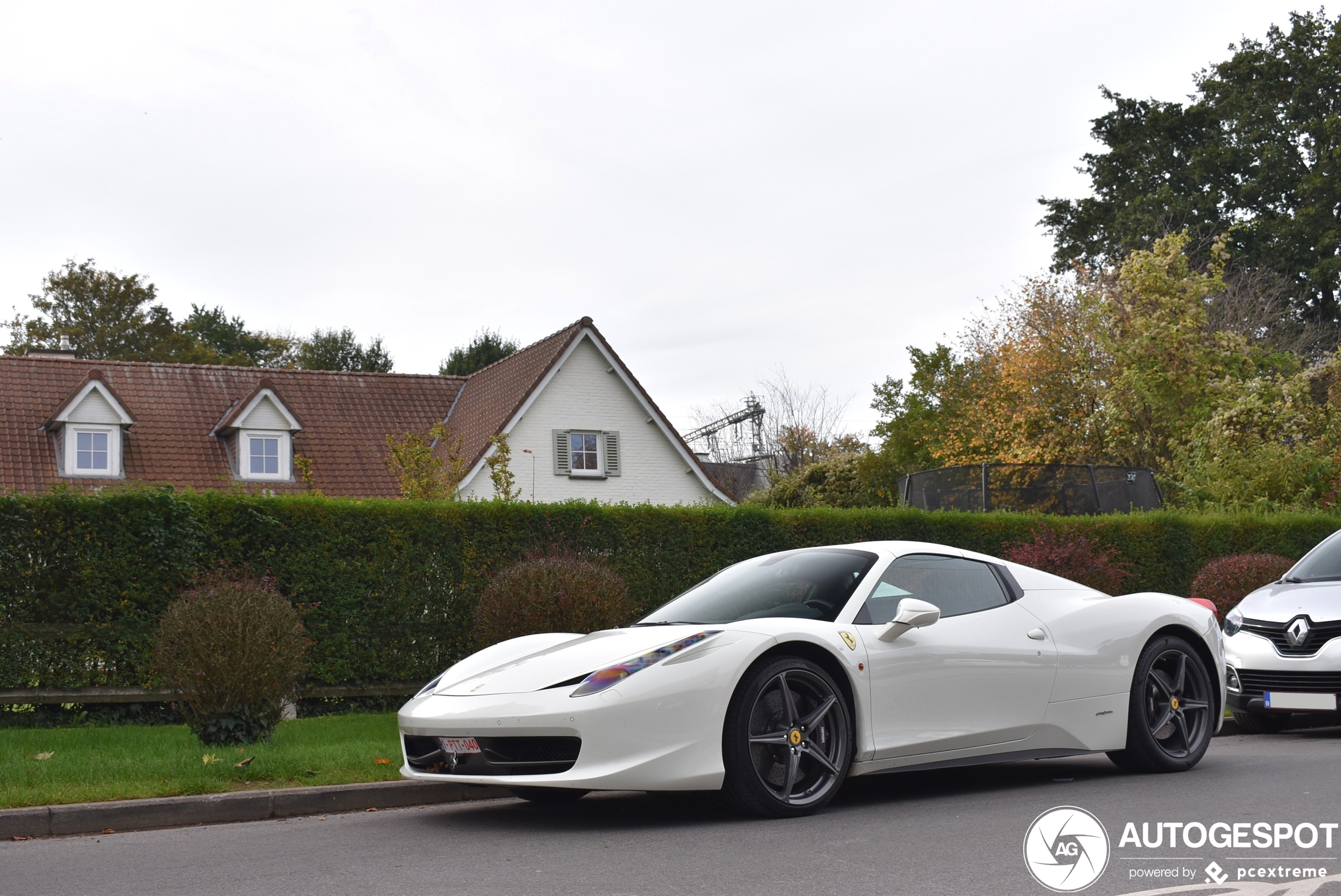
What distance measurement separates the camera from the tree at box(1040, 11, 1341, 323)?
43.8m

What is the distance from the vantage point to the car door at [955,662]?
6.83 metres

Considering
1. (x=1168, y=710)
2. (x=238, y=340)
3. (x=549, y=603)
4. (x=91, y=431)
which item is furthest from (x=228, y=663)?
(x=238, y=340)

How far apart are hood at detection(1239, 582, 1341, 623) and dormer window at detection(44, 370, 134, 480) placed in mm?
24469

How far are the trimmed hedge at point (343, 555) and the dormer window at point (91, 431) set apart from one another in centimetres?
1738

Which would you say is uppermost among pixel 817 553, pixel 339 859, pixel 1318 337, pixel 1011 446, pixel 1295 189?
pixel 1295 189

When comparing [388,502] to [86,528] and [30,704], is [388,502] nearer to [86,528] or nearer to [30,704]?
[86,528]

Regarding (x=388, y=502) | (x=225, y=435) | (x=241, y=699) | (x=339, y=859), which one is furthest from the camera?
(x=225, y=435)

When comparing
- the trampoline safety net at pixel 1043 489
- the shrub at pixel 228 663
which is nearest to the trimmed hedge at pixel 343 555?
the shrub at pixel 228 663

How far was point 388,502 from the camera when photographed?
13.0 meters

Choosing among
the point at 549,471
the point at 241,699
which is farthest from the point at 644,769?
the point at 549,471

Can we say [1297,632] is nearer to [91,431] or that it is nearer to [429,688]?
[429,688]

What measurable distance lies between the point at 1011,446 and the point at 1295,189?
18.8m

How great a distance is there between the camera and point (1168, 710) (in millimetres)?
8078

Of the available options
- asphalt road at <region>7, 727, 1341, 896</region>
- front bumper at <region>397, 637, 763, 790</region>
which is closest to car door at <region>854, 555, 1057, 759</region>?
asphalt road at <region>7, 727, 1341, 896</region>
